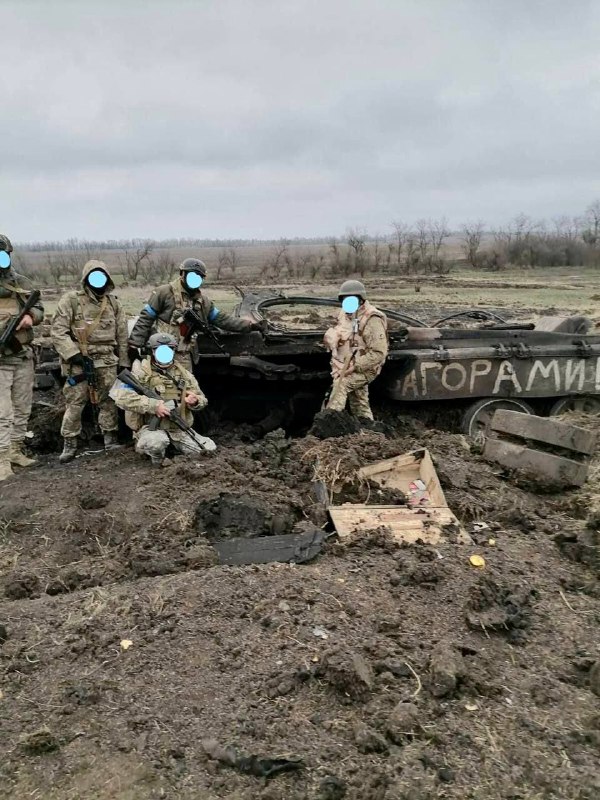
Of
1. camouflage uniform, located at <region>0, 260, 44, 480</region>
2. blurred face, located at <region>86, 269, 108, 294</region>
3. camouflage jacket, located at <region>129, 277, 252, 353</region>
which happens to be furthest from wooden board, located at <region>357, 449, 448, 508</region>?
camouflage uniform, located at <region>0, 260, 44, 480</region>

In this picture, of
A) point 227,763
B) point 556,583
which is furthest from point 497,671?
point 227,763

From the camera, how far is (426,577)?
13.0 ft

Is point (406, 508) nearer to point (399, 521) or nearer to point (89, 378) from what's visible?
point (399, 521)

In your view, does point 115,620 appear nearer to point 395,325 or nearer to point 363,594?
point 363,594

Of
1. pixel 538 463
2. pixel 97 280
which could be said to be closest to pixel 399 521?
pixel 538 463

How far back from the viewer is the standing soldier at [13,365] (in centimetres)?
615

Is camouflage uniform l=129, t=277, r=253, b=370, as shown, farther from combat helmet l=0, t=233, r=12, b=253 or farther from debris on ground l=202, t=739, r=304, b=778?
debris on ground l=202, t=739, r=304, b=778

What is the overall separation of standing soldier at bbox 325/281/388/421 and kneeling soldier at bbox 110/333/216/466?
1.39m

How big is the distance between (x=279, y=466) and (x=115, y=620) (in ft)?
7.68

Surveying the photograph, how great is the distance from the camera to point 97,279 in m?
6.27

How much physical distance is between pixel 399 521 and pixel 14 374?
3735mm

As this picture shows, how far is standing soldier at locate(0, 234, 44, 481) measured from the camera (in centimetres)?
615

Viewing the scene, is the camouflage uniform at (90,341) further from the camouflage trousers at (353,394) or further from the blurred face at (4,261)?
the camouflage trousers at (353,394)

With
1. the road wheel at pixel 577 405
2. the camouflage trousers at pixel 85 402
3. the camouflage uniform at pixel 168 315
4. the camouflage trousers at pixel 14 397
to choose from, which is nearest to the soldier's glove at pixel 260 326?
the camouflage uniform at pixel 168 315
